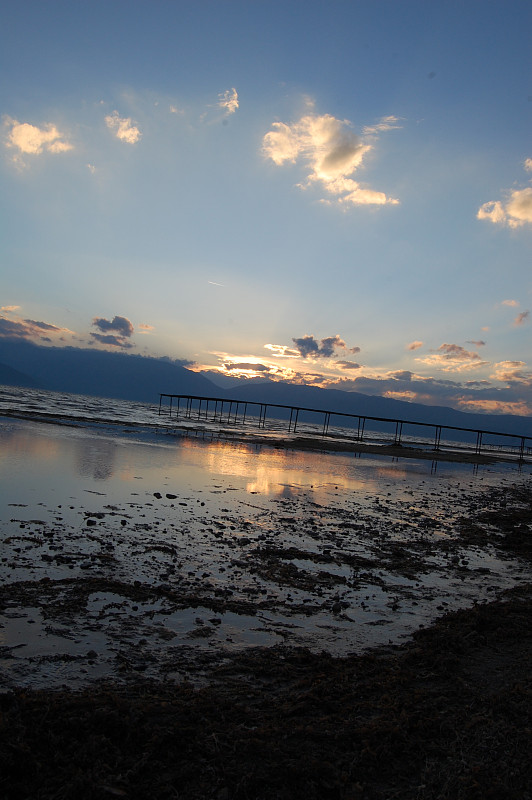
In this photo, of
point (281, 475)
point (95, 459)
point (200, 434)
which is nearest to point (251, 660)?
point (95, 459)

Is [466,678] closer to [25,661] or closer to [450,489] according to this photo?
[25,661]

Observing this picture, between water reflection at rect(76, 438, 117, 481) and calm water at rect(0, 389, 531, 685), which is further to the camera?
water reflection at rect(76, 438, 117, 481)

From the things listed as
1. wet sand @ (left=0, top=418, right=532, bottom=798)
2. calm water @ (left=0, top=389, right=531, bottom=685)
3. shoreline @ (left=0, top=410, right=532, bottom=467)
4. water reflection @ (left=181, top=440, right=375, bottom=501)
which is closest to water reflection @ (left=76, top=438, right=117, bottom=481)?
calm water @ (left=0, top=389, right=531, bottom=685)

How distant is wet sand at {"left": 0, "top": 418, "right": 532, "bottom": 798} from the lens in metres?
3.46

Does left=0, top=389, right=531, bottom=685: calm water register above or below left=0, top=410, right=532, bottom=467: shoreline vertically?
above

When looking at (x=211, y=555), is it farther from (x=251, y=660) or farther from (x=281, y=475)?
(x=281, y=475)

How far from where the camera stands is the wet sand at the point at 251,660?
346 centimetres

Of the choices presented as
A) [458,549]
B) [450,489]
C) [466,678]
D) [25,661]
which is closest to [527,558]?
[458,549]

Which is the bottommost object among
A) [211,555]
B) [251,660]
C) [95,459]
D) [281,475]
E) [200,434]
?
[200,434]

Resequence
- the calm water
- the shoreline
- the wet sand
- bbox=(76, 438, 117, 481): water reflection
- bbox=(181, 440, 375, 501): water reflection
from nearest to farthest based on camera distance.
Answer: the wet sand
the calm water
bbox=(76, 438, 117, 481): water reflection
bbox=(181, 440, 375, 501): water reflection
the shoreline

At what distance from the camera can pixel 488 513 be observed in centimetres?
1767

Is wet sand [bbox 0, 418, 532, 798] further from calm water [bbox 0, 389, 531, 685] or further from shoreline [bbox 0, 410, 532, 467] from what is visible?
shoreline [bbox 0, 410, 532, 467]

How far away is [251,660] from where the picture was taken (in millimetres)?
5312

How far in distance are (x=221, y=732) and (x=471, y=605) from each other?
18.4ft
